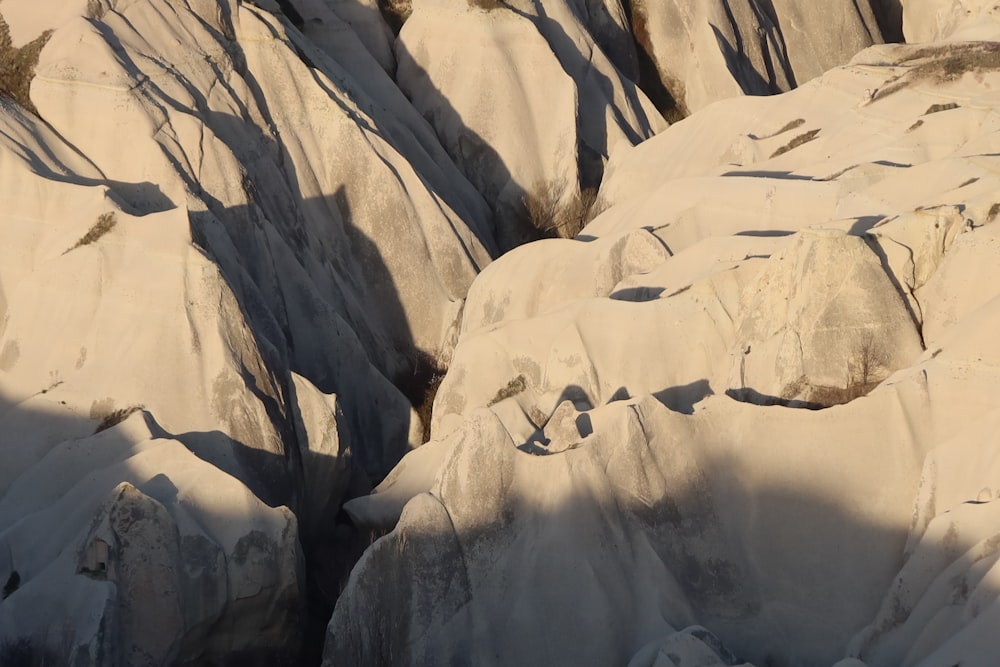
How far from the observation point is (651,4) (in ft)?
119

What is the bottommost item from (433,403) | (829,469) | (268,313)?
(829,469)

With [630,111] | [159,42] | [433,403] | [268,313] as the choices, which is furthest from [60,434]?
[630,111]

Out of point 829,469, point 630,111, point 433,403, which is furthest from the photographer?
point 630,111

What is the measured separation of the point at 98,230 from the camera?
66.3ft

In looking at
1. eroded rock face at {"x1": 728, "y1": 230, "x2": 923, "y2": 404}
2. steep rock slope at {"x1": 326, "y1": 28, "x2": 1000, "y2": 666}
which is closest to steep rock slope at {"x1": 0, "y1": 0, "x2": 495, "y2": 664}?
steep rock slope at {"x1": 326, "y1": 28, "x2": 1000, "y2": 666}

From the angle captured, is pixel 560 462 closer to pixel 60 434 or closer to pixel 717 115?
pixel 60 434

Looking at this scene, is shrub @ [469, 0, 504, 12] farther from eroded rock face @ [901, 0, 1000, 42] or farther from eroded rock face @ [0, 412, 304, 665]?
eroded rock face @ [0, 412, 304, 665]

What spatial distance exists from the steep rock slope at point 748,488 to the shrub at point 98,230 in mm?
4609

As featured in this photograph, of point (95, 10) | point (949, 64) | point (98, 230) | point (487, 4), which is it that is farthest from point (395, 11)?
point (98, 230)

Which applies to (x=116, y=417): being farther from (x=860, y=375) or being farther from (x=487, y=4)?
(x=487, y=4)

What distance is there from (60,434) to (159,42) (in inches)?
289

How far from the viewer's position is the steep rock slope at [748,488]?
16031mm

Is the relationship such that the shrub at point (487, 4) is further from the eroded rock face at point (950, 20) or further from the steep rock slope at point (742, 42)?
the eroded rock face at point (950, 20)

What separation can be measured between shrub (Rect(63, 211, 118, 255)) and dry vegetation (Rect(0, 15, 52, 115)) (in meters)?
3.10
